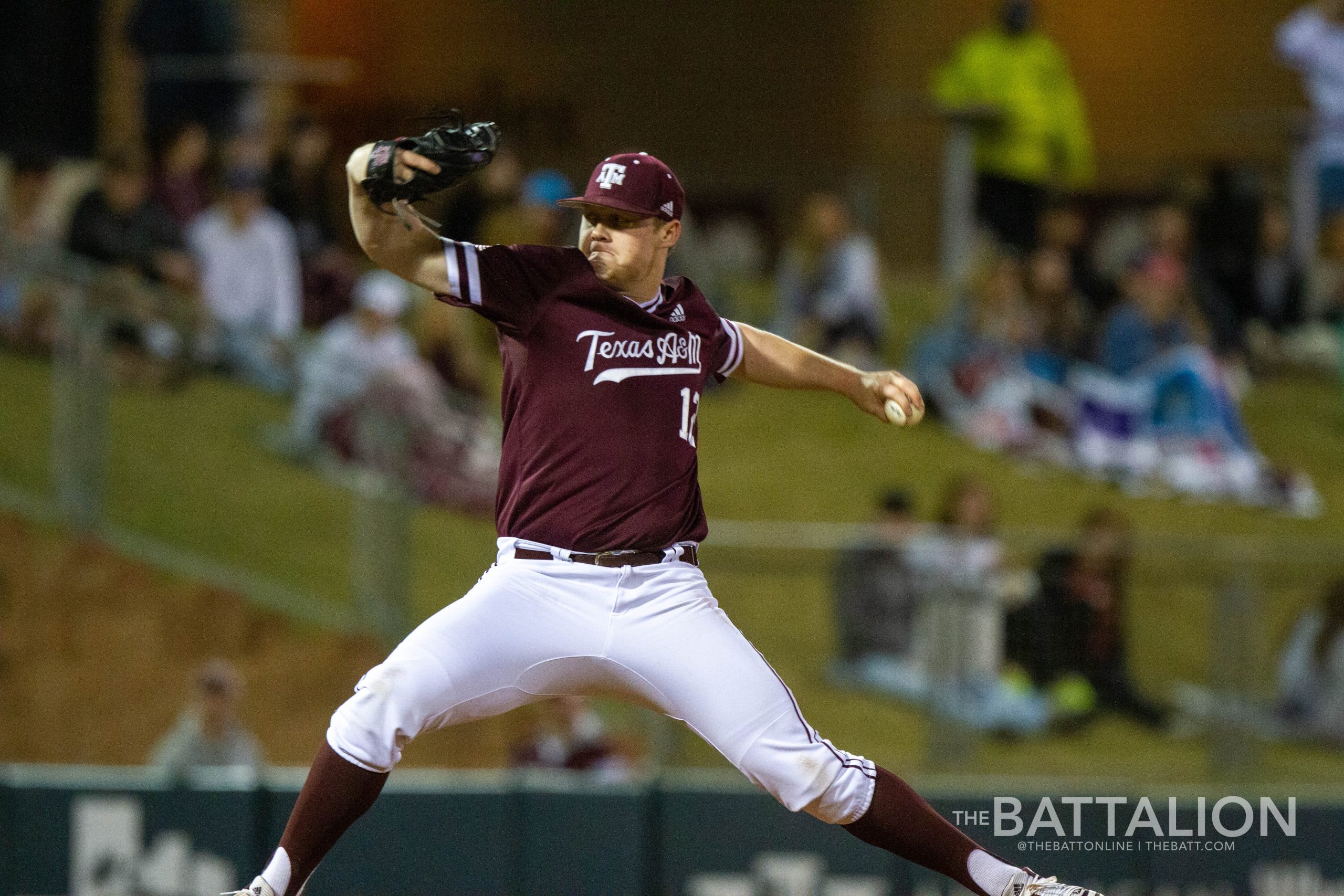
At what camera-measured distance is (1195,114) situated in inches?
668

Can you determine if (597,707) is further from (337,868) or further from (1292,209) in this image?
(1292,209)

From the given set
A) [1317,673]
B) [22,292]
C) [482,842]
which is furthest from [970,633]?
[22,292]

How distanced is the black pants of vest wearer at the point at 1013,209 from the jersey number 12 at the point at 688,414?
7.85m

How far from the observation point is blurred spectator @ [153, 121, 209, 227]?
36.5ft

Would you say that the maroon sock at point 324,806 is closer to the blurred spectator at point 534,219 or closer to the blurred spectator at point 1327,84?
the blurred spectator at point 534,219

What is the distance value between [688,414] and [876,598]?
4.39m

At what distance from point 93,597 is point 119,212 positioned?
2.10m

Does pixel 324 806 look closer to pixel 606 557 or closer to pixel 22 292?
pixel 606 557

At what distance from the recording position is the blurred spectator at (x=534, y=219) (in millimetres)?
11117

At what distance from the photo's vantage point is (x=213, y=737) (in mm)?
8703

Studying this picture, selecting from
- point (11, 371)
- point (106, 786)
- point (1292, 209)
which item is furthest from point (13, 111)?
point (1292, 209)

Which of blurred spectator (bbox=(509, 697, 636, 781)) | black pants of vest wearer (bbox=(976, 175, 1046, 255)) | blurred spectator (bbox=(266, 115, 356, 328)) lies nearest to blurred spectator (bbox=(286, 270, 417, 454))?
blurred spectator (bbox=(266, 115, 356, 328))

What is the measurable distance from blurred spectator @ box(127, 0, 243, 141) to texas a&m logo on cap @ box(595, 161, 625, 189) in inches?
A: 315

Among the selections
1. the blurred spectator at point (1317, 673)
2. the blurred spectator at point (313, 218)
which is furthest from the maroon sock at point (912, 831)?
the blurred spectator at point (313, 218)
